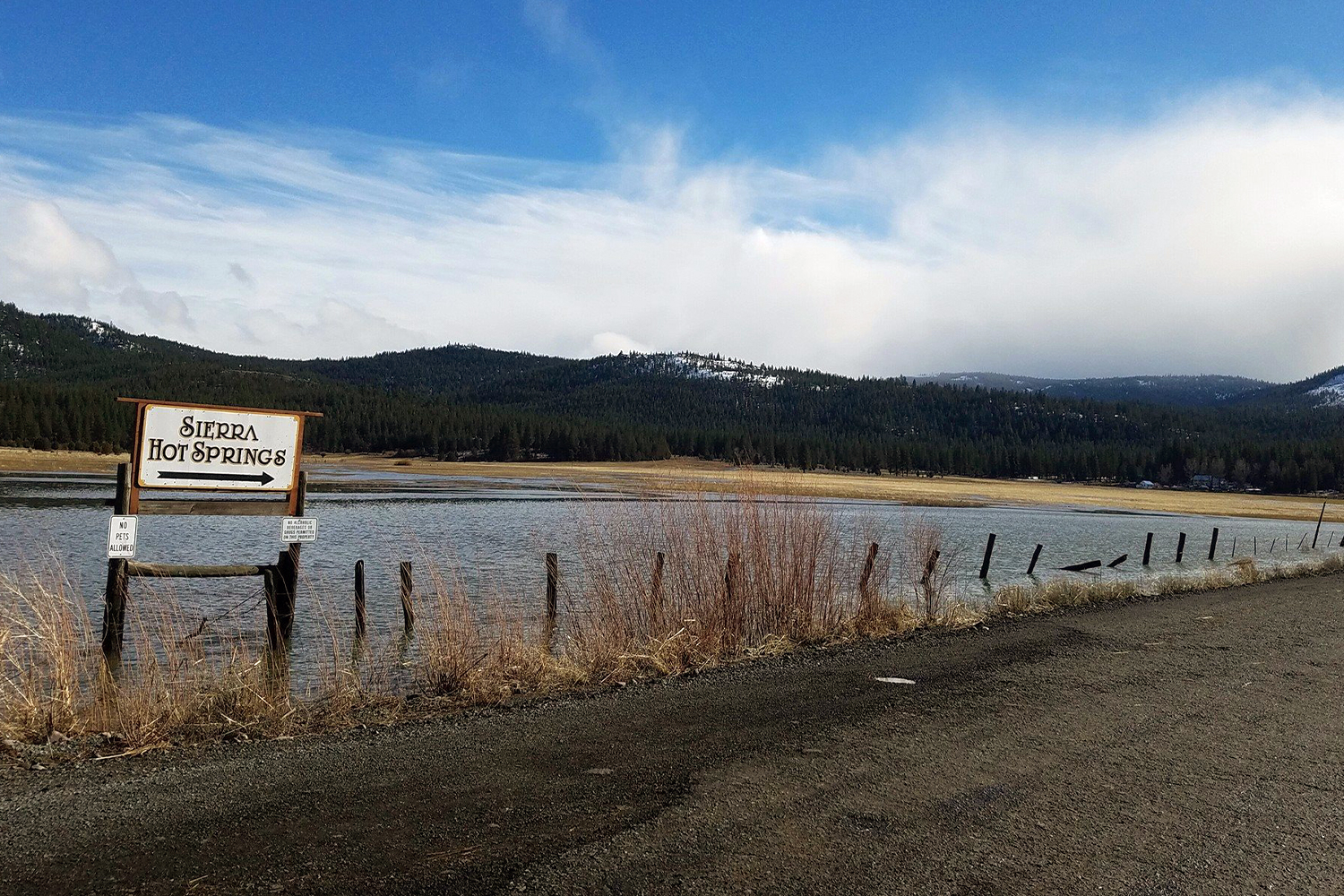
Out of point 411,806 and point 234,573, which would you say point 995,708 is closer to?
point 411,806

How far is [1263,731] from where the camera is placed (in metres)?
7.69

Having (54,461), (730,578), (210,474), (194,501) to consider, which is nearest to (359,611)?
(210,474)

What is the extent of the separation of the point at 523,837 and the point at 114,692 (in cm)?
431

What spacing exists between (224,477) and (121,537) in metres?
1.04

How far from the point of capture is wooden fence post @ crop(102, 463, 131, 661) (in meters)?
8.45

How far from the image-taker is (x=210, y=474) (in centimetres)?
891

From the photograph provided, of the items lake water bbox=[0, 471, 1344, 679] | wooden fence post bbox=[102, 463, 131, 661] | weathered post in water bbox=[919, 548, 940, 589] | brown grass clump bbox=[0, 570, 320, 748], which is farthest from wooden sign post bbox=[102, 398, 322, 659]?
weathered post in water bbox=[919, 548, 940, 589]

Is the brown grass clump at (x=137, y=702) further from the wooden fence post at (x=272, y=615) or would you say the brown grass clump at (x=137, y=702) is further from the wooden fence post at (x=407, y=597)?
the wooden fence post at (x=407, y=597)

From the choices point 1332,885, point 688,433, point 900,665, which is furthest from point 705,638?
point 688,433

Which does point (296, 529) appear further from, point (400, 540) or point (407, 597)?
point (400, 540)

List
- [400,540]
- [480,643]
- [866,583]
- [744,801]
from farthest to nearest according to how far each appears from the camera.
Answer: [400,540], [866,583], [480,643], [744,801]

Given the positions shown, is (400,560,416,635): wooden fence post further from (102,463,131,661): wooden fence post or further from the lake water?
(102,463,131,661): wooden fence post

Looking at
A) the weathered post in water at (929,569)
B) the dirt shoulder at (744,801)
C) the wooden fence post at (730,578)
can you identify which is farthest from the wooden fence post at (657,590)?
the weathered post in water at (929,569)

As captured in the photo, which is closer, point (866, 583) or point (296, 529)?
point (296, 529)
